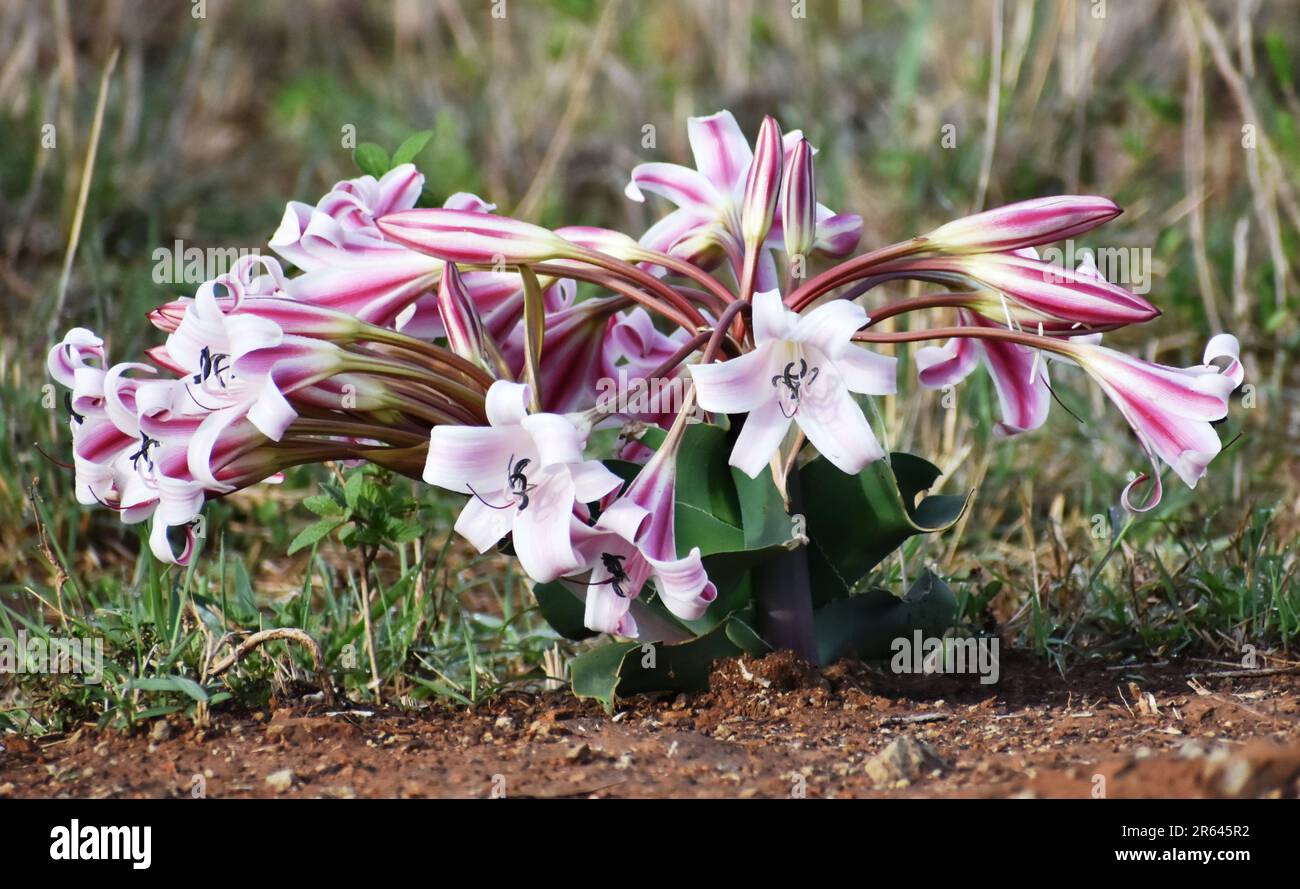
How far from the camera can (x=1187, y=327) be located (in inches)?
187

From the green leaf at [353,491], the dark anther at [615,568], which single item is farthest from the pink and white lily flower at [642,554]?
the green leaf at [353,491]

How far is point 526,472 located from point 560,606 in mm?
467

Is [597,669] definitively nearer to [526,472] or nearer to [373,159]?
[526,472]

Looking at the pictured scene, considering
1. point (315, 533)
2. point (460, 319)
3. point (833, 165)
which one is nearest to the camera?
point (460, 319)

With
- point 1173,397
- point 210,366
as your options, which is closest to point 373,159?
point 210,366

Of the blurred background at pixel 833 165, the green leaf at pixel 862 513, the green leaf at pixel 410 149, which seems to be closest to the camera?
the green leaf at pixel 862 513

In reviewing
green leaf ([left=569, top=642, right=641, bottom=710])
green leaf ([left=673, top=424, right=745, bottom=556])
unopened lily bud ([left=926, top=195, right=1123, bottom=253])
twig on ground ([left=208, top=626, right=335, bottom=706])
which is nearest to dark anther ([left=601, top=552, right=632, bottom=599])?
green leaf ([left=673, top=424, right=745, bottom=556])

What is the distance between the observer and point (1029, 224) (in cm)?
229

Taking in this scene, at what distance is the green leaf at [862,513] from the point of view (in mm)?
2461

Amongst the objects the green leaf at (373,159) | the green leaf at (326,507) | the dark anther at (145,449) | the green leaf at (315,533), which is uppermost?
the green leaf at (373,159)

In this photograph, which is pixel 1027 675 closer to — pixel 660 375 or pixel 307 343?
pixel 660 375

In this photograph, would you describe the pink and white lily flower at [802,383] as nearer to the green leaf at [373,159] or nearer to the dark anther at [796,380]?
the dark anther at [796,380]

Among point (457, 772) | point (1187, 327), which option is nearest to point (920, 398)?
point (1187, 327)

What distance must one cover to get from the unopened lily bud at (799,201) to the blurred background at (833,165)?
93 centimetres
